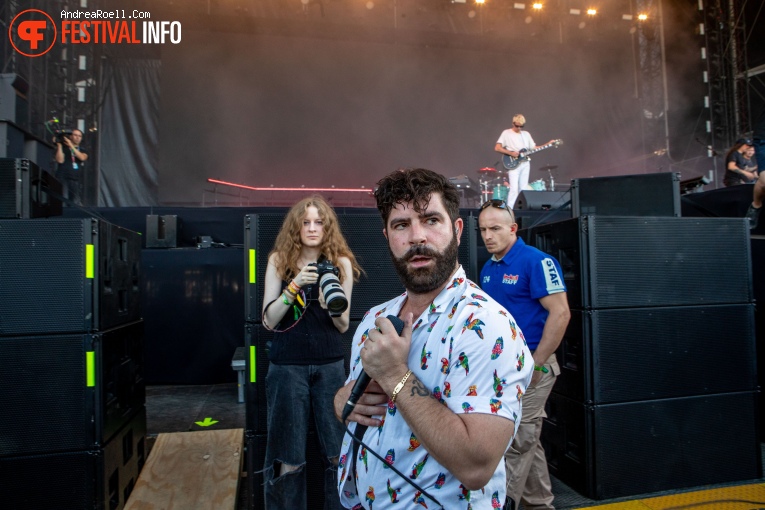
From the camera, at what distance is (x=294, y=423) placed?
2.39 meters

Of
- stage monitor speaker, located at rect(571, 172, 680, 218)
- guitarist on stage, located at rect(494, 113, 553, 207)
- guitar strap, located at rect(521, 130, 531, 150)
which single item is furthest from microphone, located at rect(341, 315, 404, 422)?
guitar strap, located at rect(521, 130, 531, 150)

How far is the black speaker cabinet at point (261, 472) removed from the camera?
276 cm

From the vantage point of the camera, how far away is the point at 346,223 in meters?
3.00

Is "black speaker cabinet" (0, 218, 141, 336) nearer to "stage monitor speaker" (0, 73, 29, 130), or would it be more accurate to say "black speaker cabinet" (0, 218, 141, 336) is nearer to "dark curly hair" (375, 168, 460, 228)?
"dark curly hair" (375, 168, 460, 228)

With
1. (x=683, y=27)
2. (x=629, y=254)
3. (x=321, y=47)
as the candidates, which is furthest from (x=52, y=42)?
(x=683, y=27)

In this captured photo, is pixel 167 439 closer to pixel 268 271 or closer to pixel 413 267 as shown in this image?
pixel 268 271

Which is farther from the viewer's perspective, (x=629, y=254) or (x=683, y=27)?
(x=683, y=27)

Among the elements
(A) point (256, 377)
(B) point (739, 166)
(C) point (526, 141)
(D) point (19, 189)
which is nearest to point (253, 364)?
(A) point (256, 377)

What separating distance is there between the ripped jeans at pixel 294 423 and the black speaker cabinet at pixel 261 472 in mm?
261

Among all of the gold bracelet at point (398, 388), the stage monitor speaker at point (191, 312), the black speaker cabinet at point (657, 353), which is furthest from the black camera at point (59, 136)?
the gold bracelet at point (398, 388)

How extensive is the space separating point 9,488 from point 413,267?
8.41 feet

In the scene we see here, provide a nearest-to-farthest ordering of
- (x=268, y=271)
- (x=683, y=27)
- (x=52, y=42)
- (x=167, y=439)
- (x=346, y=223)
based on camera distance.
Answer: (x=268, y=271) < (x=346, y=223) < (x=167, y=439) < (x=52, y=42) < (x=683, y=27)

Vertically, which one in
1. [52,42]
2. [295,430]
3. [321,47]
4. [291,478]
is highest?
[321,47]

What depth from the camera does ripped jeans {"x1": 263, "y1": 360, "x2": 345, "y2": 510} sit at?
2.39 meters
